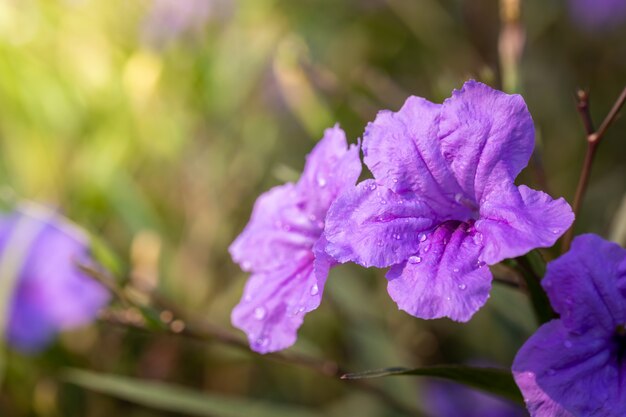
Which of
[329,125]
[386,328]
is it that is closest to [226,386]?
[386,328]

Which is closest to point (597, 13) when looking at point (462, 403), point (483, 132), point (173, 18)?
point (173, 18)

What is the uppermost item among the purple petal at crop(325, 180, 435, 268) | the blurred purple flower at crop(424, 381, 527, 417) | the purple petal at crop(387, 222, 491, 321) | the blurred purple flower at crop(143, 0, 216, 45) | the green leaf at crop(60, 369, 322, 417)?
the blurred purple flower at crop(143, 0, 216, 45)

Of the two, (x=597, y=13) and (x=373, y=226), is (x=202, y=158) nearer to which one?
(x=373, y=226)

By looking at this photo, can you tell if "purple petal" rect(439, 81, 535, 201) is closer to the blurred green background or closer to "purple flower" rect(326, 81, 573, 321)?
"purple flower" rect(326, 81, 573, 321)

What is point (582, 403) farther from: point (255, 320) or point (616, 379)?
point (255, 320)

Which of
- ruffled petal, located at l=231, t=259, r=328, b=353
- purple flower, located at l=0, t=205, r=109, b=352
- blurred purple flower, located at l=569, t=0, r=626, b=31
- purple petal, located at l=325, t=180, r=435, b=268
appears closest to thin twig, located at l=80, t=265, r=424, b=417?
ruffled petal, located at l=231, t=259, r=328, b=353

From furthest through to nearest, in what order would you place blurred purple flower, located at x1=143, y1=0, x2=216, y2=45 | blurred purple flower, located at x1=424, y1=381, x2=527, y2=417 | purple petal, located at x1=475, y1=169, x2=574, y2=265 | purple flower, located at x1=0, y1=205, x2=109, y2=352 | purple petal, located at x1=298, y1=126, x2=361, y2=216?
blurred purple flower, located at x1=143, y1=0, x2=216, y2=45 < blurred purple flower, located at x1=424, y1=381, x2=527, y2=417 < purple flower, located at x1=0, y1=205, x2=109, y2=352 < purple petal, located at x1=298, y1=126, x2=361, y2=216 < purple petal, located at x1=475, y1=169, x2=574, y2=265
